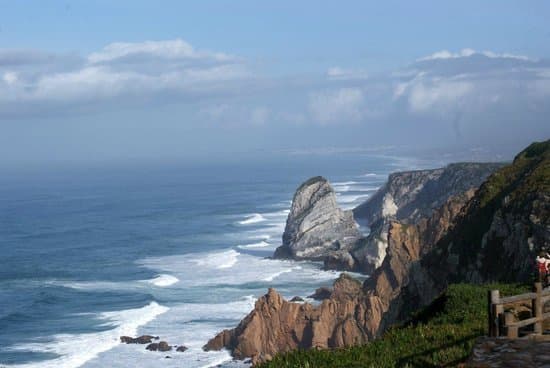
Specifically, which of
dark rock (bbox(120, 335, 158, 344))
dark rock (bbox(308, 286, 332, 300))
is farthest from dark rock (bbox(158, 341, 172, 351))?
dark rock (bbox(308, 286, 332, 300))

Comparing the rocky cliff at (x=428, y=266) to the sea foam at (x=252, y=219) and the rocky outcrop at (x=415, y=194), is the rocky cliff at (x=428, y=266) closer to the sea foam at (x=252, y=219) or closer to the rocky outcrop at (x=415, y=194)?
the rocky outcrop at (x=415, y=194)

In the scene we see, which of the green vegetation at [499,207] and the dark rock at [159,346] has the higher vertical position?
the green vegetation at [499,207]

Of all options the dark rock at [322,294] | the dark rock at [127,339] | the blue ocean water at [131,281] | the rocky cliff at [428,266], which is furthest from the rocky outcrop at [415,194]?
the dark rock at [127,339]

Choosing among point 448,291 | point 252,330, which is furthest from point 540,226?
point 252,330

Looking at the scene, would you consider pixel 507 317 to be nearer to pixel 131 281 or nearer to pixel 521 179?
pixel 521 179

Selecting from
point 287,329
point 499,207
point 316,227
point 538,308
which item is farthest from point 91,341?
point 538,308

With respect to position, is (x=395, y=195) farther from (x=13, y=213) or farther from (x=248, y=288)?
(x=13, y=213)
